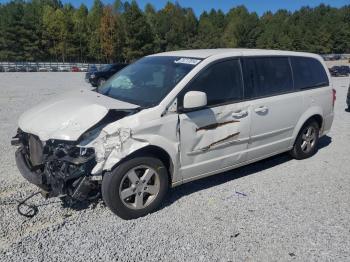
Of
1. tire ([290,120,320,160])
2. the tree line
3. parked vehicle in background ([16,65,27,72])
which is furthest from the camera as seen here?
the tree line

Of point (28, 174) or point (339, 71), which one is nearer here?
point (28, 174)

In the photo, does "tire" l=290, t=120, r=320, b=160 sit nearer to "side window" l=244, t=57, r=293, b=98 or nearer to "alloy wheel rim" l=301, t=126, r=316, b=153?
"alloy wheel rim" l=301, t=126, r=316, b=153

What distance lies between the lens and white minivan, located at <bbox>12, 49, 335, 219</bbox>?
3738 mm

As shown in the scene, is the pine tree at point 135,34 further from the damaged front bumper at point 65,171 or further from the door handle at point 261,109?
the damaged front bumper at point 65,171

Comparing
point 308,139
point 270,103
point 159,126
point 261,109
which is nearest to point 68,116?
point 159,126

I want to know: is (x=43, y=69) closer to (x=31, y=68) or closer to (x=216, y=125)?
(x=31, y=68)

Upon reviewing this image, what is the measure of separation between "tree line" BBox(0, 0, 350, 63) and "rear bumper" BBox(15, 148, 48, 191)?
60.7m

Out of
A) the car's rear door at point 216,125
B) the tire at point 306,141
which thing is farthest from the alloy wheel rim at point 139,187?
the tire at point 306,141

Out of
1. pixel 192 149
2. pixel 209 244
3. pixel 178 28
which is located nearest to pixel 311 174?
pixel 192 149

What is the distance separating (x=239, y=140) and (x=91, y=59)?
7256cm

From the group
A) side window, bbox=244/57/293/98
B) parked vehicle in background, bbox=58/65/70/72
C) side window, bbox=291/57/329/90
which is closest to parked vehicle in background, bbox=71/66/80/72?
parked vehicle in background, bbox=58/65/70/72

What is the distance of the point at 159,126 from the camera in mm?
3967

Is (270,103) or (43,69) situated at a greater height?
(270,103)

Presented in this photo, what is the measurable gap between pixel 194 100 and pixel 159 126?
49cm
